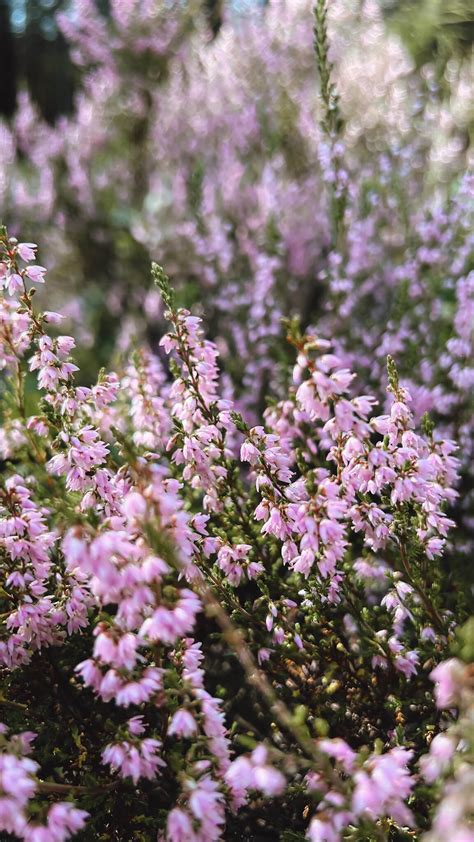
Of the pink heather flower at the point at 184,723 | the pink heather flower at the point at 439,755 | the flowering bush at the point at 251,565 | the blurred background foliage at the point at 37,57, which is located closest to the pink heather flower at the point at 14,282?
the flowering bush at the point at 251,565

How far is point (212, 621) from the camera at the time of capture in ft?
7.92

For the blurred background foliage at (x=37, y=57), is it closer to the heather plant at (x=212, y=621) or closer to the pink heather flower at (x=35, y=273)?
the pink heather flower at (x=35, y=273)

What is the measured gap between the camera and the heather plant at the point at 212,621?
129 cm

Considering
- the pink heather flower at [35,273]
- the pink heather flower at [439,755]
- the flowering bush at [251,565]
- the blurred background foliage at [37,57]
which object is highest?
the blurred background foliage at [37,57]

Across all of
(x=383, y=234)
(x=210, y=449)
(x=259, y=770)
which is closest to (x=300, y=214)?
(x=383, y=234)

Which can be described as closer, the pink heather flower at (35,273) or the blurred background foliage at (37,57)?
the pink heather flower at (35,273)

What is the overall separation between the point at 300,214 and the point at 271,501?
430cm

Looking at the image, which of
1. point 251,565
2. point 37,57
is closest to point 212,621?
point 251,565

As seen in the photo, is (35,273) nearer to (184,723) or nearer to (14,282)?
(14,282)

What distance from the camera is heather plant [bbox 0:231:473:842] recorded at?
1.29 m

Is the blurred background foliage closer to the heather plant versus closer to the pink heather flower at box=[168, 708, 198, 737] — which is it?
the heather plant

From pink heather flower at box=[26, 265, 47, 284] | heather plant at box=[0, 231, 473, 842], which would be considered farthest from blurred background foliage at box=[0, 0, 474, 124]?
heather plant at box=[0, 231, 473, 842]

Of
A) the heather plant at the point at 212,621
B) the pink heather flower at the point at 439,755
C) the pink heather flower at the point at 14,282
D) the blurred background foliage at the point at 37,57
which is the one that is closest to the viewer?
the pink heather flower at the point at 439,755

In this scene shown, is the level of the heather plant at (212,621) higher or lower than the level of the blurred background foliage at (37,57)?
lower
